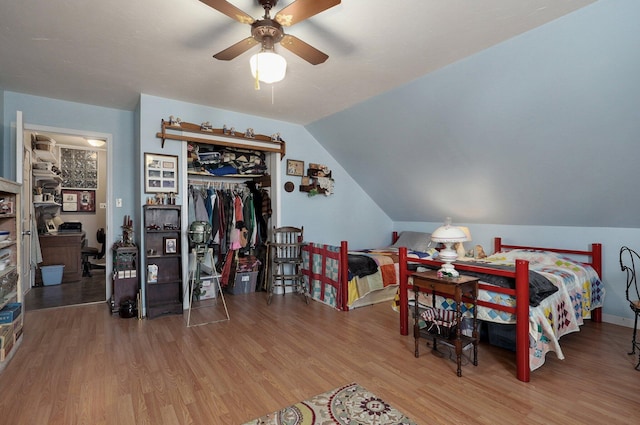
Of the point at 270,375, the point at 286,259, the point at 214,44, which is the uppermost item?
the point at 214,44

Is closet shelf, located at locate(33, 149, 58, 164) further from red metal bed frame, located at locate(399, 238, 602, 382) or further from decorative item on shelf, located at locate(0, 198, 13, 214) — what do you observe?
red metal bed frame, located at locate(399, 238, 602, 382)

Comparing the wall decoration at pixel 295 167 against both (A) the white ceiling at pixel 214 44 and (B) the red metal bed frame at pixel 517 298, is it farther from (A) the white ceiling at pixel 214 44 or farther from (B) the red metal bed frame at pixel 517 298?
(B) the red metal bed frame at pixel 517 298

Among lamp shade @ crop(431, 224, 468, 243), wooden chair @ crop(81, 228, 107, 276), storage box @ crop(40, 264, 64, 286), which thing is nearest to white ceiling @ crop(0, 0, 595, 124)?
lamp shade @ crop(431, 224, 468, 243)

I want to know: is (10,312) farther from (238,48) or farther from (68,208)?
(68,208)

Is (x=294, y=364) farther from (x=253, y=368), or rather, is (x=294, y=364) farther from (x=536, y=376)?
(x=536, y=376)

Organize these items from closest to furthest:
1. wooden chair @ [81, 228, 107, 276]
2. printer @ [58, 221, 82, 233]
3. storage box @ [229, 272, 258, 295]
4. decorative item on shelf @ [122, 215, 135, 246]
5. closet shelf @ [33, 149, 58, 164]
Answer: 1. decorative item on shelf @ [122, 215, 135, 246]
2. storage box @ [229, 272, 258, 295]
3. closet shelf @ [33, 149, 58, 164]
4. printer @ [58, 221, 82, 233]
5. wooden chair @ [81, 228, 107, 276]

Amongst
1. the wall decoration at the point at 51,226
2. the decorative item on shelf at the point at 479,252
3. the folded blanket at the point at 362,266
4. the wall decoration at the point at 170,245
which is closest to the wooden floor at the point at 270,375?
the folded blanket at the point at 362,266

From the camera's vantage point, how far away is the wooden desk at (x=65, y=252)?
5.23 m

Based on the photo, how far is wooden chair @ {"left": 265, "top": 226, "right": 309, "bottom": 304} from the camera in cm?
417

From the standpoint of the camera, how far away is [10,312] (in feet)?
8.41

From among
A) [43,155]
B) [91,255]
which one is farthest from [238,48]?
[91,255]

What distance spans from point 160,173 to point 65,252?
10.2 ft

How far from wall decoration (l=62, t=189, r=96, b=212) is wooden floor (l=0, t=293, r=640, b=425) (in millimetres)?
4107

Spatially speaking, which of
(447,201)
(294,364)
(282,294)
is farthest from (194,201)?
(447,201)
